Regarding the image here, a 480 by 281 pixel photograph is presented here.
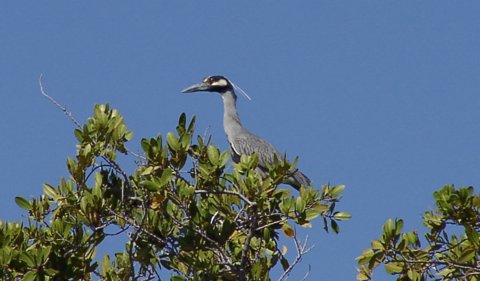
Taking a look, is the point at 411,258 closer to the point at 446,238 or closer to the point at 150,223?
the point at 446,238

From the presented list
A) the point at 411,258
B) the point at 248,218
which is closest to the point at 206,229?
the point at 248,218

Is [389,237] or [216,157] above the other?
[216,157]

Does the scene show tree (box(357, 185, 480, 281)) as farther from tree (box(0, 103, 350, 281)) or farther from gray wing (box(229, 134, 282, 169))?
gray wing (box(229, 134, 282, 169))

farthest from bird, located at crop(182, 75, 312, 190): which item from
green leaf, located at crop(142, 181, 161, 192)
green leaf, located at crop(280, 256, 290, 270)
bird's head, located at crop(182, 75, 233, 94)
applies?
green leaf, located at crop(142, 181, 161, 192)

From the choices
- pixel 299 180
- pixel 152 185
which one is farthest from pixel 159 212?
pixel 299 180

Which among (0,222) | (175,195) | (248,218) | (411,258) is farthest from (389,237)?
(0,222)

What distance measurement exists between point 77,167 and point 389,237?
6.56 feet

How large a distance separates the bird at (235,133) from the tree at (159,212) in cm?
531

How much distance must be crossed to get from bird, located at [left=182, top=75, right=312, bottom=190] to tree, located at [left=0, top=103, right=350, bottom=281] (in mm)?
5313

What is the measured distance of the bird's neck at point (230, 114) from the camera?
43.5ft

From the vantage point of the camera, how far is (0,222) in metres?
6.93

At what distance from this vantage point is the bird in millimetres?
12500

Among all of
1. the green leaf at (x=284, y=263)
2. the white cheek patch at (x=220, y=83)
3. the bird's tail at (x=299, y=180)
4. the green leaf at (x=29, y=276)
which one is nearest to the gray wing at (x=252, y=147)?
the bird's tail at (x=299, y=180)

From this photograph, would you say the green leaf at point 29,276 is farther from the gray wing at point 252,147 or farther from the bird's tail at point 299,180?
the gray wing at point 252,147
